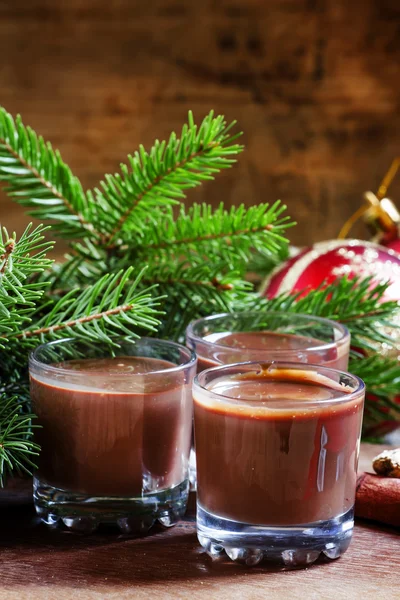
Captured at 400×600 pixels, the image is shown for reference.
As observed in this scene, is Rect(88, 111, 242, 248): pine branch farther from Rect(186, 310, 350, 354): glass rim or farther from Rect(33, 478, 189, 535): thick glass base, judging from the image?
Rect(33, 478, 189, 535): thick glass base

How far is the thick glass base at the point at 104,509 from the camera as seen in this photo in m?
0.49

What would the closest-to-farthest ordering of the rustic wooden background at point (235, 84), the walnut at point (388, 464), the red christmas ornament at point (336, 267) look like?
the walnut at point (388, 464), the red christmas ornament at point (336, 267), the rustic wooden background at point (235, 84)

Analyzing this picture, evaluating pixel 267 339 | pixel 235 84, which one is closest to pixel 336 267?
pixel 267 339

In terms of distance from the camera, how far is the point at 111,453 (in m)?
0.48

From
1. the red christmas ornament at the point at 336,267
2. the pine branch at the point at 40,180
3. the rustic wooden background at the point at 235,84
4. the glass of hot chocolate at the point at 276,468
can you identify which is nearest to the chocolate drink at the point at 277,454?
the glass of hot chocolate at the point at 276,468

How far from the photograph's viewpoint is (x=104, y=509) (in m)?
0.49

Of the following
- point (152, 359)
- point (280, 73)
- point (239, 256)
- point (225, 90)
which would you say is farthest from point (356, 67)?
point (152, 359)

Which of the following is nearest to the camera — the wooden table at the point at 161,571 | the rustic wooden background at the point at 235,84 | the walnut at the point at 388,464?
the wooden table at the point at 161,571

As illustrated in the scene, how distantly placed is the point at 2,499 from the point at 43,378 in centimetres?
11

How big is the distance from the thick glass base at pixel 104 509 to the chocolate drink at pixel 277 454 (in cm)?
5

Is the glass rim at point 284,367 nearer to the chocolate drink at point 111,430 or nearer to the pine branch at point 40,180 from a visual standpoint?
the chocolate drink at point 111,430

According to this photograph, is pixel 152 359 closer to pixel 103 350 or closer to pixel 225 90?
pixel 103 350

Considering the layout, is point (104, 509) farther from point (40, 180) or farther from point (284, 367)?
point (40, 180)

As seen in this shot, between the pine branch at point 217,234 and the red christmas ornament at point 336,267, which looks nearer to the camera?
the pine branch at point 217,234
